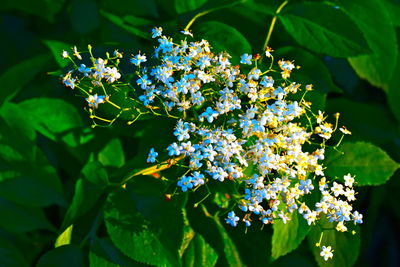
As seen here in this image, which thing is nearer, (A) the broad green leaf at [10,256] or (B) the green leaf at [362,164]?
(B) the green leaf at [362,164]

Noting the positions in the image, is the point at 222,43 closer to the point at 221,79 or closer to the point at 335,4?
the point at 221,79

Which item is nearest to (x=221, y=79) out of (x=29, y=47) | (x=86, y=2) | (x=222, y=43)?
(x=222, y=43)

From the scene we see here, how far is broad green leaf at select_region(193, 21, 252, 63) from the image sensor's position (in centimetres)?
167

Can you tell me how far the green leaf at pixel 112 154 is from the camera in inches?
79.1

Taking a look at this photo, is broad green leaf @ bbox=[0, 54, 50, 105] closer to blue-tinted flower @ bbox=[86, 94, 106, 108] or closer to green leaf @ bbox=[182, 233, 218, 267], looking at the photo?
blue-tinted flower @ bbox=[86, 94, 106, 108]

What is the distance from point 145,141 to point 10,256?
26.6 inches

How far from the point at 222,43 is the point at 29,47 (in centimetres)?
132

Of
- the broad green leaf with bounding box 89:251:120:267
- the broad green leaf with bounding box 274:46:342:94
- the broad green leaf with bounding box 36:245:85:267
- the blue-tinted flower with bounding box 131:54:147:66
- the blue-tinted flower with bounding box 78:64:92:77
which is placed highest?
the blue-tinted flower with bounding box 131:54:147:66

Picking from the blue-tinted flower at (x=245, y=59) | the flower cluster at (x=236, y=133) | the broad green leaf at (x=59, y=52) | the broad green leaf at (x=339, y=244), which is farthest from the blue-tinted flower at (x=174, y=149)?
the broad green leaf at (x=339, y=244)

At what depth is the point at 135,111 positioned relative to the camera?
62.8 inches

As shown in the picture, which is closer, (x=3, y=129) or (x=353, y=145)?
(x=353, y=145)

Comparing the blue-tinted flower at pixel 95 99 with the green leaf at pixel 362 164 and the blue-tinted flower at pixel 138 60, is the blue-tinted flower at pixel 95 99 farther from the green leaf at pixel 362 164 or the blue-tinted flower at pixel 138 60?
the green leaf at pixel 362 164

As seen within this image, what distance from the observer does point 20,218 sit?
2.00m

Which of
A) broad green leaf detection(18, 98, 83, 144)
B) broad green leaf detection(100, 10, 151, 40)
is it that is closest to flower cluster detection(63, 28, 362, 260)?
broad green leaf detection(100, 10, 151, 40)
